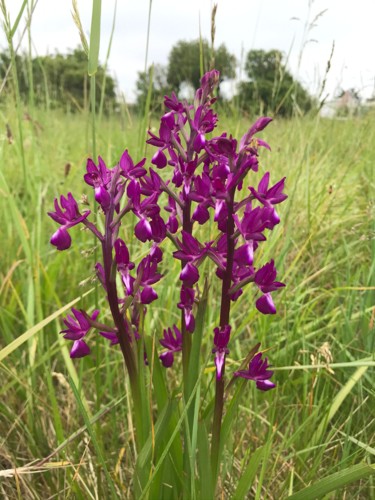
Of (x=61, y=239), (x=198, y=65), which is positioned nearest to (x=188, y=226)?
(x=61, y=239)

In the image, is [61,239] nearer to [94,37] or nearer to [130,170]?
[130,170]

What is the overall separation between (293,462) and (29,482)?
2.43 ft

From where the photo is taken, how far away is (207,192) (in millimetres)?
983

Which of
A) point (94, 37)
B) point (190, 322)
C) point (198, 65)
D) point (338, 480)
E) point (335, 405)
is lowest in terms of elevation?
point (335, 405)

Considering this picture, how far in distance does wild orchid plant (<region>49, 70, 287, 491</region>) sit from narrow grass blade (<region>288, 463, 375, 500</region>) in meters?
0.20

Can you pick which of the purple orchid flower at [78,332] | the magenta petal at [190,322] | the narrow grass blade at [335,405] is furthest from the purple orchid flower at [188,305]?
the narrow grass blade at [335,405]

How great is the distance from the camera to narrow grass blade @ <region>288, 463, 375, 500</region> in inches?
38.5

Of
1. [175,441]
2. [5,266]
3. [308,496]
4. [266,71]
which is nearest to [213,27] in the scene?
[175,441]

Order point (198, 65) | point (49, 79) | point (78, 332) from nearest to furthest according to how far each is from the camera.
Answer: point (78, 332)
point (198, 65)
point (49, 79)

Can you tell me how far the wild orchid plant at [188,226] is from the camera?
98 centimetres

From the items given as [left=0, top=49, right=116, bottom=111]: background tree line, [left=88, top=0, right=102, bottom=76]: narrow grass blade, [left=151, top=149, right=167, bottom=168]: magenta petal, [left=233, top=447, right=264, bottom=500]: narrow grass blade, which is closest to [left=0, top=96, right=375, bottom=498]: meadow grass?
[left=233, top=447, right=264, bottom=500]: narrow grass blade

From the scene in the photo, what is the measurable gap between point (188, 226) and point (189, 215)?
23 millimetres

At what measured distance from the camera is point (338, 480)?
997 millimetres

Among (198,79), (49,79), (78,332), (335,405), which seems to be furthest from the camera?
(49,79)
